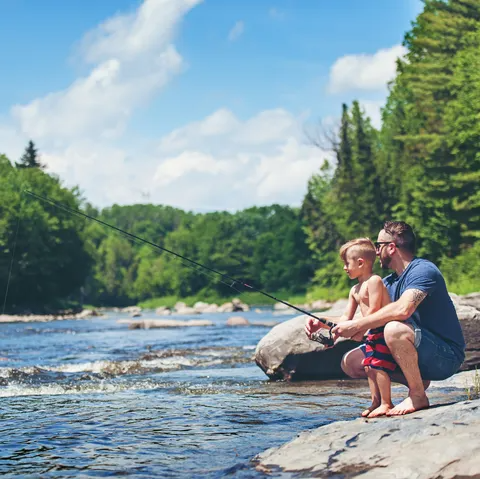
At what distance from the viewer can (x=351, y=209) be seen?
50.1m

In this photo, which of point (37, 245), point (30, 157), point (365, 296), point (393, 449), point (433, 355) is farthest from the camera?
point (30, 157)

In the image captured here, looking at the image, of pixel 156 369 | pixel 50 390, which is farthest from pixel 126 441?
pixel 156 369

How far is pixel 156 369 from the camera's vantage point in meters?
12.2

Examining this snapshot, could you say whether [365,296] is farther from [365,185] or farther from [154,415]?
[365,185]

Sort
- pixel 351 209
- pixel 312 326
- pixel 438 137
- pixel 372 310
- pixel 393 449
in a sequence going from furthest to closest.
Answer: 1. pixel 351 209
2. pixel 438 137
3. pixel 312 326
4. pixel 372 310
5. pixel 393 449

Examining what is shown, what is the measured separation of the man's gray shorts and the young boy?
20 centimetres

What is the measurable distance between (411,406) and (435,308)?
664 millimetres

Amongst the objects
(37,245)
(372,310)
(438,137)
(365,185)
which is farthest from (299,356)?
(37,245)

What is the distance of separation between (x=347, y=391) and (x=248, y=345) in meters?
9.60

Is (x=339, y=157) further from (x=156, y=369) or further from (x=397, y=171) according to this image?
(x=156, y=369)

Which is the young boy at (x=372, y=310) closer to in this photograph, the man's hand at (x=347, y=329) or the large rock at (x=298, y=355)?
the man's hand at (x=347, y=329)

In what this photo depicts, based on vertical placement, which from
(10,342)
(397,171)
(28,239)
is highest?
(397,171)

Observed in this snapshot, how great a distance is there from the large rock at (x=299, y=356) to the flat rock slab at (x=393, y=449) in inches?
189

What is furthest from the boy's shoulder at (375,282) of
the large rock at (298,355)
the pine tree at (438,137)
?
the pine tree at (438,137)
